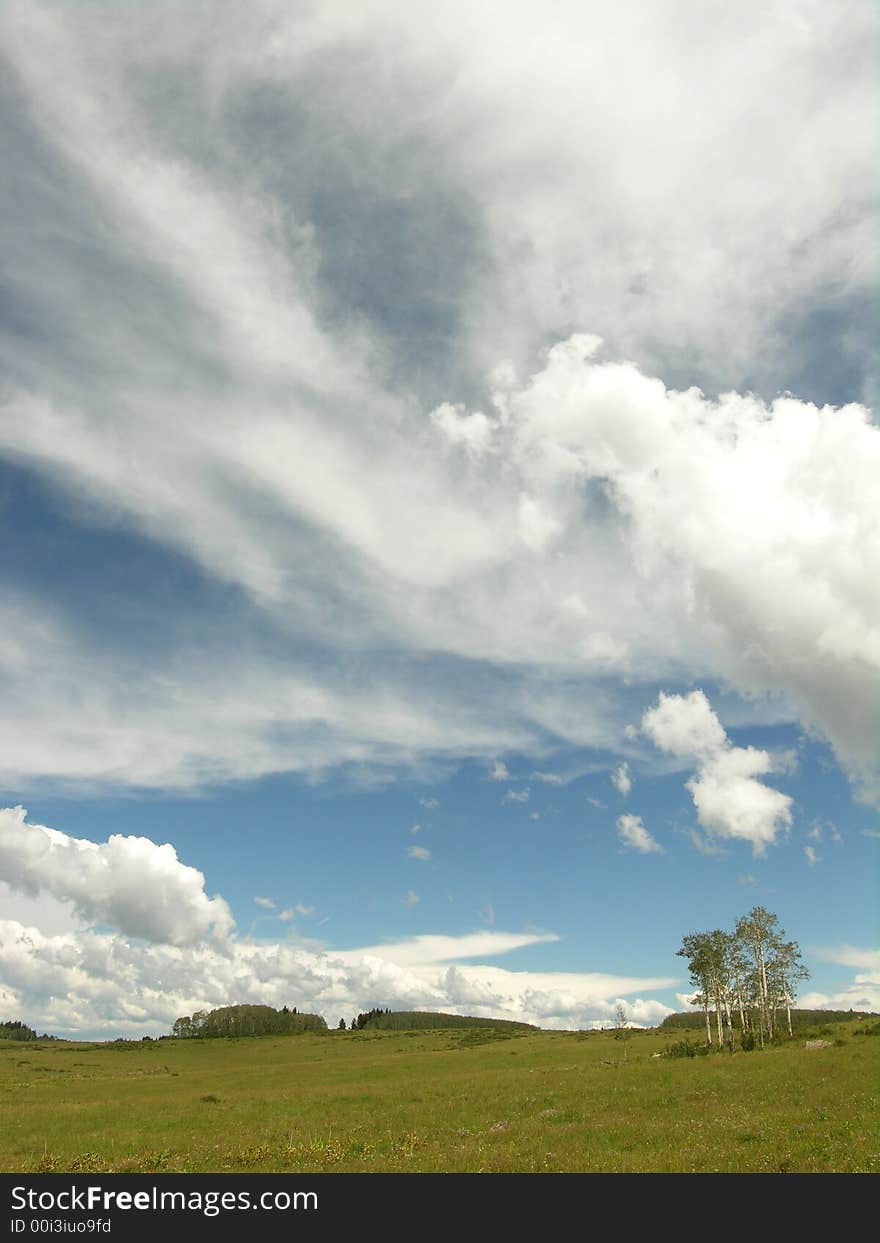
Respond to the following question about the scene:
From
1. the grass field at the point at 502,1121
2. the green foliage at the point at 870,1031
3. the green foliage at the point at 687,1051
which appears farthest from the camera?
the green foliage at the point at 687,1051

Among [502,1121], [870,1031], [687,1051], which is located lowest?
[687,1051]

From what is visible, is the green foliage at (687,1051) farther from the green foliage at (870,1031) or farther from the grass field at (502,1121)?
the green foliage at (870,1031)

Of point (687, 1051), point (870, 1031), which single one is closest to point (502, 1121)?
point (687, 1051)

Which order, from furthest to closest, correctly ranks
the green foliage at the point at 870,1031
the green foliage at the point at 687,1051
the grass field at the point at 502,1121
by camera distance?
1. the green foliage at the point at 687,1051
2. the green foliage at the point at 870,1031
3. the grass field at the point at 502,1121

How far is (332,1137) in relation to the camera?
34156mm

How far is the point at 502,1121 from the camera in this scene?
36188 millimetres

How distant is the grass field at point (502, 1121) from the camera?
25.2 m

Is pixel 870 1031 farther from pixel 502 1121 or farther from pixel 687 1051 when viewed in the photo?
pixel 502 1121

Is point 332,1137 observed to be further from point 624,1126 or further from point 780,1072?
point 780,1072

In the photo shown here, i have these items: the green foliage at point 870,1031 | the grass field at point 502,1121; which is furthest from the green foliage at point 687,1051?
the green foliage at point 870,1031

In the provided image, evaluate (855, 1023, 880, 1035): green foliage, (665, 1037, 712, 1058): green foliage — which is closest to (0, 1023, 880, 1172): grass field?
(855, 1023, 880, 1035): green foliage
